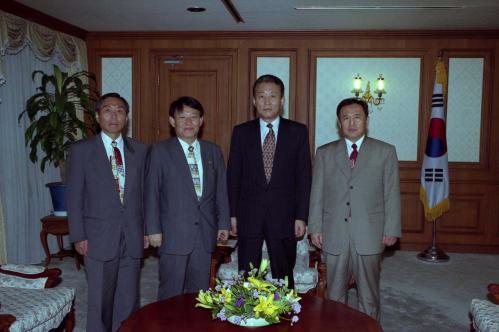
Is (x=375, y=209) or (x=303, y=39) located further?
(x=303, y=39)

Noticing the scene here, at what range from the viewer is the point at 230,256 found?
4008mm

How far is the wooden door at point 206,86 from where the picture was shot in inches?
254

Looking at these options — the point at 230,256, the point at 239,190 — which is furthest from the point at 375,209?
the point at 230,256

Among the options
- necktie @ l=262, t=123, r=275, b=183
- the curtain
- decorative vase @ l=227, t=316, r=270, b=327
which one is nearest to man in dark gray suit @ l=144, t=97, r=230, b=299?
necktie @ l=262, t=123, r=275, b=183

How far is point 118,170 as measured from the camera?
2996 millimetres

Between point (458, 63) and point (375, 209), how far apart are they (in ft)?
13.2

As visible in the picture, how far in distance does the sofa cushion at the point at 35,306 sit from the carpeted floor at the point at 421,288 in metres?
0.66

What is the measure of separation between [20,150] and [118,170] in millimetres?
2887

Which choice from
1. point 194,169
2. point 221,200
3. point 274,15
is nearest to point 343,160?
point 221,200

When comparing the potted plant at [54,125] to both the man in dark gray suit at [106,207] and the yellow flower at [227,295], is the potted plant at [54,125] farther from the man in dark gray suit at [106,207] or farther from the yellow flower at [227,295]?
the yellow flower at [227,295]

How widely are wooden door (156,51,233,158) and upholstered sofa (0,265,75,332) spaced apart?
11.3 feet

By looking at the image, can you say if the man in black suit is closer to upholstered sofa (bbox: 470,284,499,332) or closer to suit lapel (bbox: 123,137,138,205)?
suit lapel (bbox: 123,137,138,205)

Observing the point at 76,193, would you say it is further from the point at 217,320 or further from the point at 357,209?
the point at 357,209

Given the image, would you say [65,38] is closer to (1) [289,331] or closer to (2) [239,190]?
(2) [239,190]
